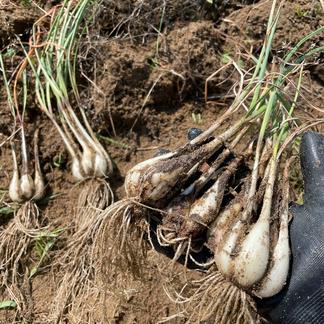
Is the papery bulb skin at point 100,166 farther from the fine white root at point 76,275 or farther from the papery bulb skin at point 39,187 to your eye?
the papery bulb skin at point 39,187

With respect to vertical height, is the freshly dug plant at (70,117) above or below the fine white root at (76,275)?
above

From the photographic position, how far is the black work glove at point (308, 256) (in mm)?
1314

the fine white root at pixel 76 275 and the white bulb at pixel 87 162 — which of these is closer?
the fine white root at pixel 76 275

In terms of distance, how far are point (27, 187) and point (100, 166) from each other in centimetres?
→ 31

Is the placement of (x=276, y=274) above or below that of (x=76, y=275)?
above

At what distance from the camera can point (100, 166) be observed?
2.04m

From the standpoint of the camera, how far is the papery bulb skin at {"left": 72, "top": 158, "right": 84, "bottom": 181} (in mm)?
2059

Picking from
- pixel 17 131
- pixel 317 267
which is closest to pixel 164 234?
pixel 317 267

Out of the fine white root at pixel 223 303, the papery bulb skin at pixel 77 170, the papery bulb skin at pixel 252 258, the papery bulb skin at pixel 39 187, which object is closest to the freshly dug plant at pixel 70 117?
the papery bulb skin at pixel 77 170

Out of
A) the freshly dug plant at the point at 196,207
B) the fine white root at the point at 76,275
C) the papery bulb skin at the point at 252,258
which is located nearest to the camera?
the papery bulb skin at the point at 252,258

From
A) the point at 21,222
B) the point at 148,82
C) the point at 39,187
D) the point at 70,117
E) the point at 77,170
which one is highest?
the point at 148,82

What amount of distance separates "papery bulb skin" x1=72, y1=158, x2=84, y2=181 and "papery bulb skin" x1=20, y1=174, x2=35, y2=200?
0.18m

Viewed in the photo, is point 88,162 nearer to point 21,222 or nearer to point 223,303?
point 21,222

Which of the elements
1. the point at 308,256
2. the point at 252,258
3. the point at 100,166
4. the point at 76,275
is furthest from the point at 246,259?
the point at 100,166
